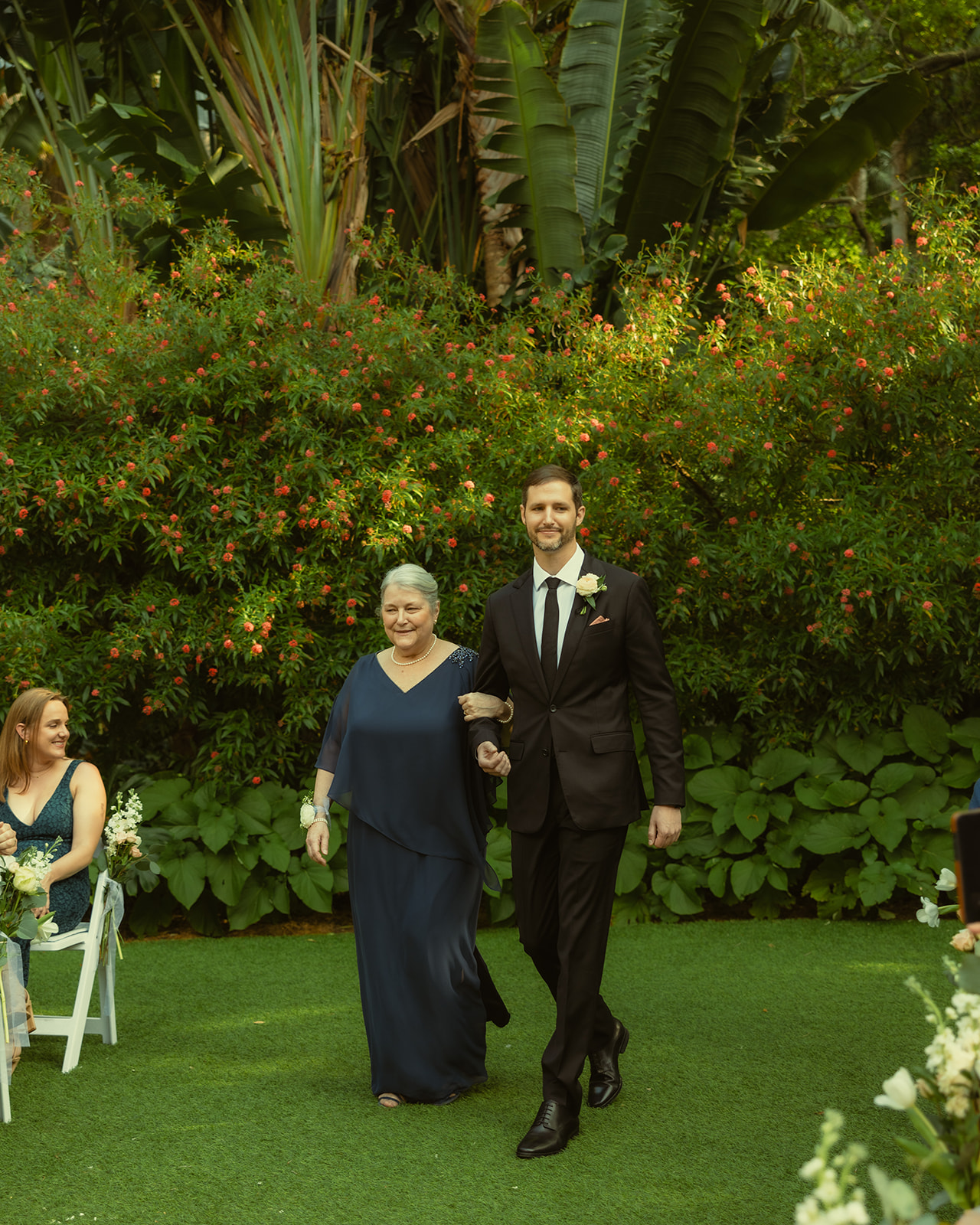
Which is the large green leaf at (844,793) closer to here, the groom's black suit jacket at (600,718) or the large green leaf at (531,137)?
the groom's black suit jacket at (600,718)

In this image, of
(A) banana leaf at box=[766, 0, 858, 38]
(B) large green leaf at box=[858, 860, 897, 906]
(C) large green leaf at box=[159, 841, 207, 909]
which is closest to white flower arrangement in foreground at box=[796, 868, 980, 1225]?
(B) large green leaf at box=[858, 860, 897, 906]

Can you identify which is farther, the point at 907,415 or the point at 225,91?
the point at 225,91

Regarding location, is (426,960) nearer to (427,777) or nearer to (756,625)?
(427,777)

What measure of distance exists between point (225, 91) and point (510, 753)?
29.8 ft

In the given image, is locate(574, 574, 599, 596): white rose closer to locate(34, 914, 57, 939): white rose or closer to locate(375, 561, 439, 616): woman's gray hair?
locate(375, 561, 439, 616): woman's gray hair

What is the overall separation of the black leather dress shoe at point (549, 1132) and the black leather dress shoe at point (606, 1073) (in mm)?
354

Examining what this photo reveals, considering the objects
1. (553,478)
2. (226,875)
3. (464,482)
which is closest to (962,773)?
(464,482)

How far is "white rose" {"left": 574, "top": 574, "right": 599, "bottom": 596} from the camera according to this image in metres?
3.75

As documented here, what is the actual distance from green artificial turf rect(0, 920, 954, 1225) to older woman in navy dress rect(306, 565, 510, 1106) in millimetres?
204

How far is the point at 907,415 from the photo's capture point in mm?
6496

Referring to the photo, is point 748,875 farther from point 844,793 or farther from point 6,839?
point 6,839

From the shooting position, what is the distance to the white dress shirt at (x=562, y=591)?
386 centimetres

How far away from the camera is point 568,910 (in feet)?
12.1

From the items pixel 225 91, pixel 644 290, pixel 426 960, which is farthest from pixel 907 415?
pixel 225 91
